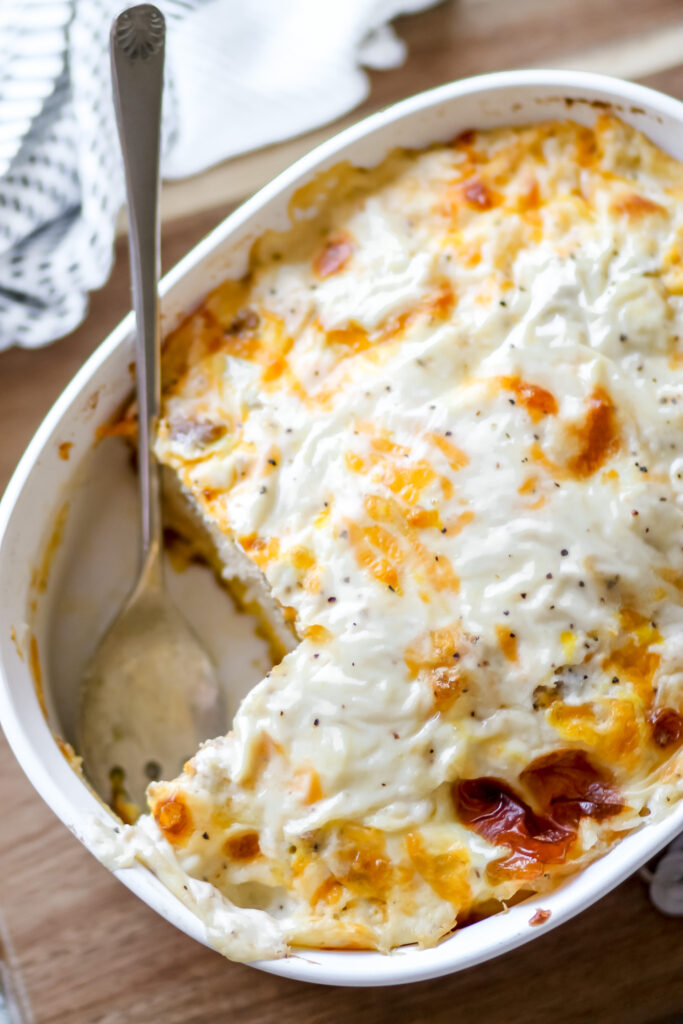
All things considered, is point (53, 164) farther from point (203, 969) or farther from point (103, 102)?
point (203, 969)

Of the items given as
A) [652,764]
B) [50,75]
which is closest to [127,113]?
[50,75]

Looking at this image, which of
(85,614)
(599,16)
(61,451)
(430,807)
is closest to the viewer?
(430,807)

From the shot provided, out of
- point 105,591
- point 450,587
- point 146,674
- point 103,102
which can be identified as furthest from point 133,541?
point 103,102

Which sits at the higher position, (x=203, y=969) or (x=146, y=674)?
(x=146, y=674)

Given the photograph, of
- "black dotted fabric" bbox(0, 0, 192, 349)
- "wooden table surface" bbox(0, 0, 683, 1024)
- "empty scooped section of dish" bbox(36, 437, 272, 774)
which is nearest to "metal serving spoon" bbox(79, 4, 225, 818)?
"empty scooped section of dish" bbox(36, 437, 272, 774)

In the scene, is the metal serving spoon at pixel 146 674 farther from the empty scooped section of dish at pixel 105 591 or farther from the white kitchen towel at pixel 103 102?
the white kitchen towel at pixel 103 102

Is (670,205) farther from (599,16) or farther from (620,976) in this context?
(620,976)

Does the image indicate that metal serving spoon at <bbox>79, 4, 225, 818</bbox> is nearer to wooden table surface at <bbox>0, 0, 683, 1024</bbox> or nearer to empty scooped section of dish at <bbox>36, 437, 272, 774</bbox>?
empty scooped section of dish at <bbox>36, 437, 272, 774</bbox>
